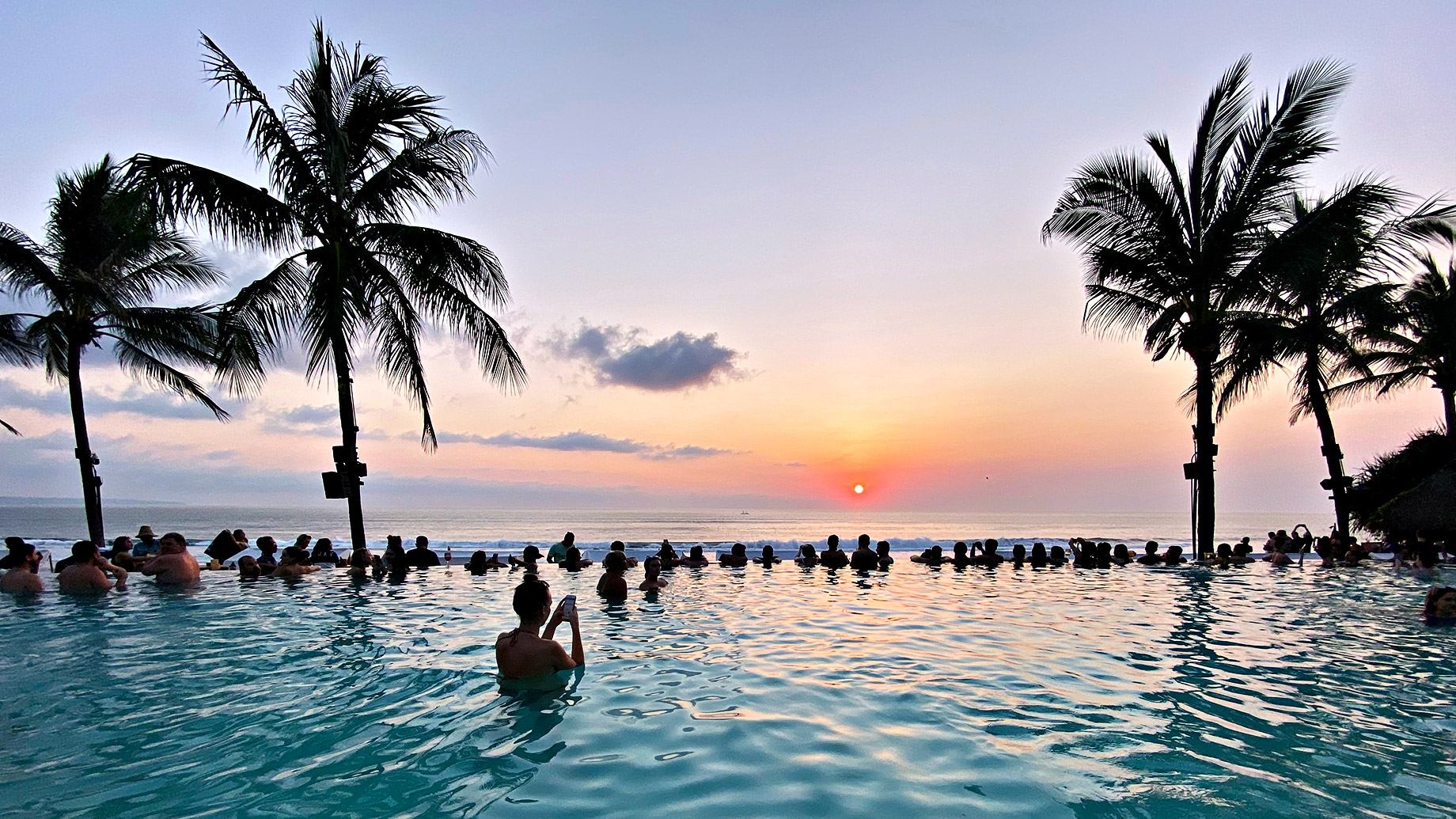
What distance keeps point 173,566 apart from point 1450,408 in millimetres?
34776

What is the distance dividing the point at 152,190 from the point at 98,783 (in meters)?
13.1

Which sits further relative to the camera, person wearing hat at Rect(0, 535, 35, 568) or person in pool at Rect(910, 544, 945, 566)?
person in pool at Rect(910, 544, 945, 566)

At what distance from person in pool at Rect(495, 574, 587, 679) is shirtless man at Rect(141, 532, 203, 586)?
10624mm

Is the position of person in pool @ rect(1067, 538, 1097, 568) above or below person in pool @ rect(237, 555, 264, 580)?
below

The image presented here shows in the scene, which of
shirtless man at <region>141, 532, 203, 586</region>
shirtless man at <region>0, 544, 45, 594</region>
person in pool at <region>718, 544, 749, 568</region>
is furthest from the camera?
person in pool at <region>718, 544, 749, 568</region>

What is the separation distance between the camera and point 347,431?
15.6m

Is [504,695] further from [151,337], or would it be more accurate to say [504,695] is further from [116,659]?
[151,337]

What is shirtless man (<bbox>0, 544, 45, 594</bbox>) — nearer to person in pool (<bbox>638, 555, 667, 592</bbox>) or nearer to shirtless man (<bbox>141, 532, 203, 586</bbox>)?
shirtless man (<bbox>141, 532, 203, 586</bbox>)

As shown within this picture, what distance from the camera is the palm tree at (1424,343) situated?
22.5 metres

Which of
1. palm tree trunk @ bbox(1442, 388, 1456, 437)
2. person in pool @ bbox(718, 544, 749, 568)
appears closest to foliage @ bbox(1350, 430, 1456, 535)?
palm tree trunk @ bbox(1442, 388, 1456, 437)

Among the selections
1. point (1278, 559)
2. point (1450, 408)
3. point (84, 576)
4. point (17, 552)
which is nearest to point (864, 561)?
point (1278, 559)

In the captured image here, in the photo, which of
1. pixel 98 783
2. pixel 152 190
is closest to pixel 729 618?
pixel 98 783

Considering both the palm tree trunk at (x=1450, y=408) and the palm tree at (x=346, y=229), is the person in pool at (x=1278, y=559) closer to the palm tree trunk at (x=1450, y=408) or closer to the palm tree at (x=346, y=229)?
the palm tree trunk at (x=1450, y=408)

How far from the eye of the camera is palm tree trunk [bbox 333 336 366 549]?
1516 centimetres
